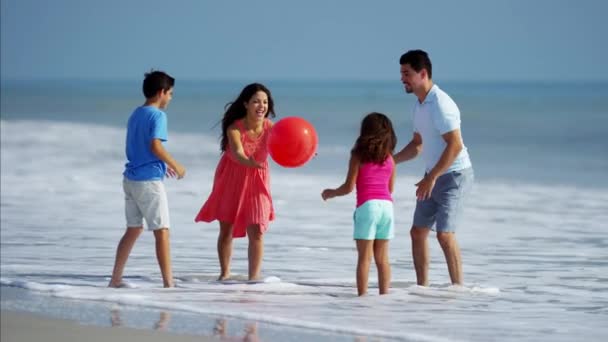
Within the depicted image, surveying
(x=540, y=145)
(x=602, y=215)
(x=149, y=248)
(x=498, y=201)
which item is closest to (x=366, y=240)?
(x=149, y=248)

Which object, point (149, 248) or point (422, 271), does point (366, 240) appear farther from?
point (149, 248)

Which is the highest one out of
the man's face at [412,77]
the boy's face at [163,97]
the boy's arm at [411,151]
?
the man's face at [412,77]

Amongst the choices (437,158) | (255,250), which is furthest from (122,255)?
(437,158)

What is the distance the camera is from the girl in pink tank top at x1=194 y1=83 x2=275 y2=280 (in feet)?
25.4

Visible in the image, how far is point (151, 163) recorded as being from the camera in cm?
723

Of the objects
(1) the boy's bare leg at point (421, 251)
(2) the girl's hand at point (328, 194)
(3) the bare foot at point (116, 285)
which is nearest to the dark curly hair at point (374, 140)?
(2) the girl's hand at point (328, 194)

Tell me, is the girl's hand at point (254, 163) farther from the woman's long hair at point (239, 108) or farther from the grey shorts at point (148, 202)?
the grey shorts at point (148, 202)

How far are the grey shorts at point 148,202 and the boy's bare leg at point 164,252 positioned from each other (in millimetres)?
50

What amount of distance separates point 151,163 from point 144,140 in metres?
0.14

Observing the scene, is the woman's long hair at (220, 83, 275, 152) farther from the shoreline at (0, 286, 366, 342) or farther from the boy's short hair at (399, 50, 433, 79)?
the shoreline at (0, 286, 366, 342)

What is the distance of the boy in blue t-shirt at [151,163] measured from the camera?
23.5 ft

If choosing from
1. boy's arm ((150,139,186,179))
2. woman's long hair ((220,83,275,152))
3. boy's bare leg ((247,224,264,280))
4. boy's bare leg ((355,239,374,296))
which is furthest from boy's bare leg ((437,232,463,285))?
boy's arm ((150,139,186,179))

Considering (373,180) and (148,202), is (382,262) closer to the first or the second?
(373,180)

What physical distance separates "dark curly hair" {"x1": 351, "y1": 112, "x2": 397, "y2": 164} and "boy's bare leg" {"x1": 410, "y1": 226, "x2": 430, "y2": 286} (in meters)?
0.60
